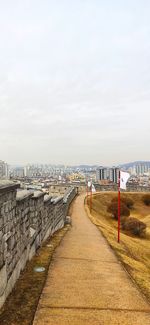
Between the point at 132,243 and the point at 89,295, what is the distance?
11.3m

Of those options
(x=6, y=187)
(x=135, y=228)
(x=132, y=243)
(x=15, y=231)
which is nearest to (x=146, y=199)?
(x=135, y=228)

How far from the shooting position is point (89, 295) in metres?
7.87

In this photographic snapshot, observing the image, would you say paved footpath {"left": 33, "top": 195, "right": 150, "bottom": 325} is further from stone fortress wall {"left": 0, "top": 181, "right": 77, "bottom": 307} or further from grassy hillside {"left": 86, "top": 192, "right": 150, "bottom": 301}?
stone fortress wall {"left": 0, "top": 181, "right": 77, "bottom": 307}

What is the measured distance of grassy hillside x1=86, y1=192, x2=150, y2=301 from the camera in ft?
34.9

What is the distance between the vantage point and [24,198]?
29.8 ft

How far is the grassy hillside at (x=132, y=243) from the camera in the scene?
418 inches

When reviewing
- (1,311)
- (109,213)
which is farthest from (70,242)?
(109,213)

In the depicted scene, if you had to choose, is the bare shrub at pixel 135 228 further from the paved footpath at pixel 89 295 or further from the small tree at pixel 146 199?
the small tree at pixel 146 199

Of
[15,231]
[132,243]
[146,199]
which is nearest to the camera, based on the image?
[15,231]

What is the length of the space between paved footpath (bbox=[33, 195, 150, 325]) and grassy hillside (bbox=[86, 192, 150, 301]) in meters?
→ 0.41

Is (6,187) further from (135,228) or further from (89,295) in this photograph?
(135,228)

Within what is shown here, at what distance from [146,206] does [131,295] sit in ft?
142

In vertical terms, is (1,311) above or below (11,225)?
below

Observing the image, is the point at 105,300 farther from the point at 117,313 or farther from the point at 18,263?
the point at 18,263
